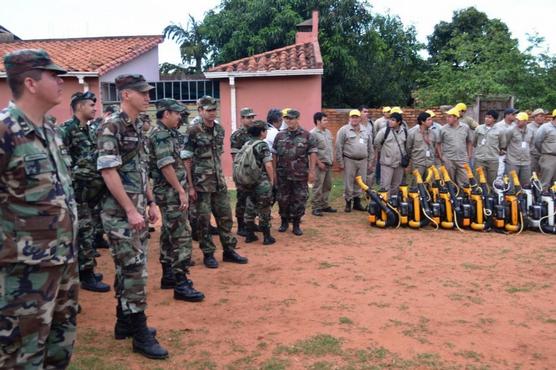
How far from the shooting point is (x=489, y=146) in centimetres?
974

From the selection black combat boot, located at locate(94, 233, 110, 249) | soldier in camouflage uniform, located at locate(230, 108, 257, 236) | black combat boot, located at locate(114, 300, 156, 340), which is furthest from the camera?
soldier in camouflage uniform, located at locate(230, 108, 257, 236)

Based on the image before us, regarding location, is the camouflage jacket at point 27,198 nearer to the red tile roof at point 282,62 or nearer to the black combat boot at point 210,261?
the black combat boot at point 210,261

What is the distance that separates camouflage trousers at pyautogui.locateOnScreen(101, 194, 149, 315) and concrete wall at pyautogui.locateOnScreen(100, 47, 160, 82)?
11.3 m

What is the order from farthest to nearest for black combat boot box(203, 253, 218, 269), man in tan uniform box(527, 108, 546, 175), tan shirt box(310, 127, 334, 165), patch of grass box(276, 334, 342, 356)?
1. man in tan uniform box(527, 108, 546, 175)
2. tan shirt box(310, 127, 334, 165)
3. black combat boot box(203, 253, 218, 269)
4. patch of grass box(276, 334, 342, 356)

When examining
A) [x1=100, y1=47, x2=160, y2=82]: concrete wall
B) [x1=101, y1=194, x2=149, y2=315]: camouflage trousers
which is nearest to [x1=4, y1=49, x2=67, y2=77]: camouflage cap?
[x1=101, y1=194, x2=149, y2=315]: camouflage trousers

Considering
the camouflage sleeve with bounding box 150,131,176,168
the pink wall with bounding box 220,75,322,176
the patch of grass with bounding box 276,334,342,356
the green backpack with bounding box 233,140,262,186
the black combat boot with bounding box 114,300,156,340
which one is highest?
the pink wall with bounding box 220,75,322,176

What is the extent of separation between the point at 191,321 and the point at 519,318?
2932 millimetres

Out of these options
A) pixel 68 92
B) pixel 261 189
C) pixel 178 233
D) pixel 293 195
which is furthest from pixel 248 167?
pixel 68 92

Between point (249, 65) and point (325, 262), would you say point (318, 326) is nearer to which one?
point (325, 262)

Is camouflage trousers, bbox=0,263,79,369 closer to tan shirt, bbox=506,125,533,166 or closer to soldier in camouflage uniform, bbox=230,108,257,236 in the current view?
soldier in camouflage uniform, bbox=230,108,257,236

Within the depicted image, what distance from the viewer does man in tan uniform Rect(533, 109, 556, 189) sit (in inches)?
383

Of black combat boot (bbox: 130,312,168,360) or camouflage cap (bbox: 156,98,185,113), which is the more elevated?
camouflage cap (bbox: 156,98,185,113)

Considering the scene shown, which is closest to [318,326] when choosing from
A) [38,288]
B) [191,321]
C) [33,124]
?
[191,321]

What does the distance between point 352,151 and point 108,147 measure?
6128 mm
